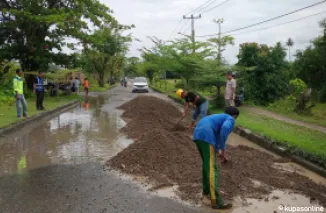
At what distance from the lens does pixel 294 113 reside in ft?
50.8

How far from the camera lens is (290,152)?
7805 mm

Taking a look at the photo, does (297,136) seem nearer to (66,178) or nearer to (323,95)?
(66,178)

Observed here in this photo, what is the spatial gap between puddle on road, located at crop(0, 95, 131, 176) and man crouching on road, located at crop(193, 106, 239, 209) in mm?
3109

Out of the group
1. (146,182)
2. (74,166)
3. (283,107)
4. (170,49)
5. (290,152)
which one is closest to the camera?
(146,182)

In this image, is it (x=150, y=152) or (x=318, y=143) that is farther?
(x=318, y=143)

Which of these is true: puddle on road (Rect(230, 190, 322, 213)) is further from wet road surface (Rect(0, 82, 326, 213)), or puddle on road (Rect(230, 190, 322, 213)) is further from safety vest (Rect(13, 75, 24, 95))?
safety vest (Rect(13, 75, 24, 95))

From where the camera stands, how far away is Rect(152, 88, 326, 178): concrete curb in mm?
6801

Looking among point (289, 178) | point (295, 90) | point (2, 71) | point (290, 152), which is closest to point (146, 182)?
point (289, 178)

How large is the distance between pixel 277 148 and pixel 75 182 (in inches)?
196

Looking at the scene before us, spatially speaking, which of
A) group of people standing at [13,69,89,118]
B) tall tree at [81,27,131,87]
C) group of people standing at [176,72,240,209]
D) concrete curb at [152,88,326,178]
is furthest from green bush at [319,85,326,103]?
tall tree at [81,27,131,87]

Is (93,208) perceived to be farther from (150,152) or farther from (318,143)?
(318,143)

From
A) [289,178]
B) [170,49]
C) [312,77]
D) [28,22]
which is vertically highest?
[28,22]

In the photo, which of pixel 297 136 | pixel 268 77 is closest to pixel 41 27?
pixel 268 77

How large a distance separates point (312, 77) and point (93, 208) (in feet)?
64.0
